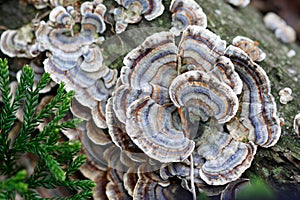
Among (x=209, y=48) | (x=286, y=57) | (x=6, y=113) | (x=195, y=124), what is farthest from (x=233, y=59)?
(x=6, y=113)

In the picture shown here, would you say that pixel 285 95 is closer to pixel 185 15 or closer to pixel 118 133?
pixel 185 15

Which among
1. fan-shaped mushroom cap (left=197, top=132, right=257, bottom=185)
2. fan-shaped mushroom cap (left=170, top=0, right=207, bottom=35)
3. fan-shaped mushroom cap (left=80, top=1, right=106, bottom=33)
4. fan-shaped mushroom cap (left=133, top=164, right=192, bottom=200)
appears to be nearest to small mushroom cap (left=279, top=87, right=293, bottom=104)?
fan-shaped mushroom cap (left=197, top=132, right=257, bottom=185)

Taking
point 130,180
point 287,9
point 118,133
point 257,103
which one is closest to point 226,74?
point 257,103

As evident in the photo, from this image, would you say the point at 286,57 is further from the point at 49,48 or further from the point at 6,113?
the point at 6,113

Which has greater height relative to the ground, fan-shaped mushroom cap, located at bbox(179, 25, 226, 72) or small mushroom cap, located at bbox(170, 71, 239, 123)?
fan-shaped mushroom cap, located at bbox(179, 25, 226, 72)

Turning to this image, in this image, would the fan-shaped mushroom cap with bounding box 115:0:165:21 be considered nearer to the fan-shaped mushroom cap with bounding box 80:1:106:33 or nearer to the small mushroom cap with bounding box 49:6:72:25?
the fan-shaped mushroom cap with bounding box 80:1:106:33

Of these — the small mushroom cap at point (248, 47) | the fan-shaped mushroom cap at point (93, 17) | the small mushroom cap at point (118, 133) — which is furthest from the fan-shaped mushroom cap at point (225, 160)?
the fan-shaped mushroom cap at point (93, 17)

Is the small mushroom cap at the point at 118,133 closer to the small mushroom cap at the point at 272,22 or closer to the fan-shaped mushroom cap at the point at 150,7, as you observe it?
the fan-shaped mushroom cap at the point at 150,7
